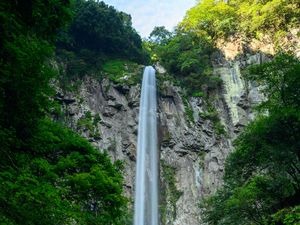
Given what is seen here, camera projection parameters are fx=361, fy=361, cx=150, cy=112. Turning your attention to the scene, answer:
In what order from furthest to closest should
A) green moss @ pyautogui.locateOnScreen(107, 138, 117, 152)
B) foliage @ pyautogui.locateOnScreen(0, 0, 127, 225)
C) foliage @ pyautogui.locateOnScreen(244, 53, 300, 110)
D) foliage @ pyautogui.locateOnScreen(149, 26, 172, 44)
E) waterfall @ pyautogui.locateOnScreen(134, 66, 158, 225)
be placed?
foliage @ pyautogui.locateOnScreen(149, 26, 172, 44)
green moss @ pyautogui.locateOnScreen(107, 138, 117, 152)
waterfall @ pyautogui.locateOnScreen(134, 66, 158, 225)
foliage @ pyautogui.locateOnScreen(244, 53, 300, 110)
foliage @ pyautogui.locateOnScreen(0, 0, 127, 225)

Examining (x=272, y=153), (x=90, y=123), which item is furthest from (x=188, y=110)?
(x=272, y=153)

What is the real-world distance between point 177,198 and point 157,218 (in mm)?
Answer: 2351

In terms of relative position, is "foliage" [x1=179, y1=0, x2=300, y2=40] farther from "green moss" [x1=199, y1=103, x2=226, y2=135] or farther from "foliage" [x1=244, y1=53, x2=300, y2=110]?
"foliage" [x1=244, y1=53, x2=300, y2=110]

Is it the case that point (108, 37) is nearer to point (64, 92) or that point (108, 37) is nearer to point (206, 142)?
point (64, 92)

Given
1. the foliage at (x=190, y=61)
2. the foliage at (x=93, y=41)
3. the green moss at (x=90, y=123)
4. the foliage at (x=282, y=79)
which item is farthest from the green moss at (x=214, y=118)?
the foliage at (x=282, y=79)

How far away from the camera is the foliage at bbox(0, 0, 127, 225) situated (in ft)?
17.6

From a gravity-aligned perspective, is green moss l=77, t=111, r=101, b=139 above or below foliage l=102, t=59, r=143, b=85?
below

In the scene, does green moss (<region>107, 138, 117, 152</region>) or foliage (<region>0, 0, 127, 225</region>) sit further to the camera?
green moss (<region>107, 138, 117, 152</region>)

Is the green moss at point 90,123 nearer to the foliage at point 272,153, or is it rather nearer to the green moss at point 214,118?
the green moss at point 214,118

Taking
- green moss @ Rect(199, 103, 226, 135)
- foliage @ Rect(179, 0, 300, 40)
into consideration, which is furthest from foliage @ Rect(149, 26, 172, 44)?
green moss @ Rect(199, 103, 226, 135)

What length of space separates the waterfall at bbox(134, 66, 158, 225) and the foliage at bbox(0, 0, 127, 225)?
13567 millimetres

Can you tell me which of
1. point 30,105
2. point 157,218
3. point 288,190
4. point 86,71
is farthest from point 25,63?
point 86,71

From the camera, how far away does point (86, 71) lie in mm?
29000

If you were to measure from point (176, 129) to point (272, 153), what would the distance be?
53.8 feet
